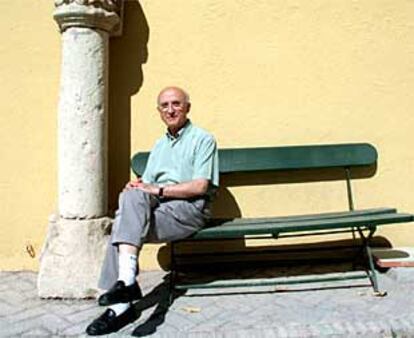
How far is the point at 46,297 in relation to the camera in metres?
3.70

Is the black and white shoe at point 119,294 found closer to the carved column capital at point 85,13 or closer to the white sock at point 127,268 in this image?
the white sock at point 127,268

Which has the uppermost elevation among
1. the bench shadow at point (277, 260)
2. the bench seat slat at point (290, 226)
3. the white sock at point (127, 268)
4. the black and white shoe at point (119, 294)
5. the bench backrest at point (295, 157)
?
the bench backrest at point (295, 157)

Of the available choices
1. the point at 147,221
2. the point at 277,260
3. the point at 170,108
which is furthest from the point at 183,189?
the point at 277,260

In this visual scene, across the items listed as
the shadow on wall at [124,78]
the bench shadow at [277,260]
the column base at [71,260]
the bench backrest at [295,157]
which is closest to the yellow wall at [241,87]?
the shadow on wall at [124,78]

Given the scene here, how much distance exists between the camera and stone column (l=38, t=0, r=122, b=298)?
146 inches

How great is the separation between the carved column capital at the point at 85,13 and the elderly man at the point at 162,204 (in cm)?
73

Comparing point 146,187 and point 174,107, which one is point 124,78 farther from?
point 146,187

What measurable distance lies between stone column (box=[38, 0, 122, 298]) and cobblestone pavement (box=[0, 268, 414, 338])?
0.80 feet

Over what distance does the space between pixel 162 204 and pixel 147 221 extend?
22cm

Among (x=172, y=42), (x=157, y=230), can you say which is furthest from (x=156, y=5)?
(x=157, y=230)

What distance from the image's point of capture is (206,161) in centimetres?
354

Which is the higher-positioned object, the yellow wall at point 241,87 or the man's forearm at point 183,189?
the yellow wall at point 241,87

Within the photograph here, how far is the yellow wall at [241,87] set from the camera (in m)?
4.30

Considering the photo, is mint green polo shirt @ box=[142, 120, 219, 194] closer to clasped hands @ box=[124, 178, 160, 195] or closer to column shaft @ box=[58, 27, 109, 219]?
clasped hands @ box=[124, 178, 160, 195]
